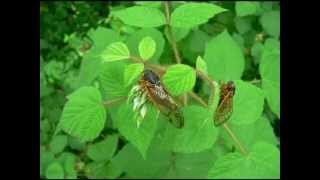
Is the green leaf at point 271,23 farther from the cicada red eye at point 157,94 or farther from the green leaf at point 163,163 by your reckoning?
the cicada red eye at point 157,94

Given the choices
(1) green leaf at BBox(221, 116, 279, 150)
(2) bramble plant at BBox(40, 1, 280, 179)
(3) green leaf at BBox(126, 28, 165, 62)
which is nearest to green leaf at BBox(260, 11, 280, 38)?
(2) bramble plant at BBox(40, 1, 280, 179)

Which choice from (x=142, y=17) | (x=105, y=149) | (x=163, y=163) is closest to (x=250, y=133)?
(x=163, y=163)

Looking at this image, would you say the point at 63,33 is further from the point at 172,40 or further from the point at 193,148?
the point at 193,148

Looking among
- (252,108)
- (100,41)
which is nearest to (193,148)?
(252,108)

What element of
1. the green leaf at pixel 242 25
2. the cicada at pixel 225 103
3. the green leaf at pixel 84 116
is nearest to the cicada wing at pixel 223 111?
the cicada at pixel 225 103

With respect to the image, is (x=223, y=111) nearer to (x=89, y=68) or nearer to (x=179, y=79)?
(x=179, y=79)

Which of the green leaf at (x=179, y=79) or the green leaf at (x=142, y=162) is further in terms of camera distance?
the green leaf at (x=142, y=162)

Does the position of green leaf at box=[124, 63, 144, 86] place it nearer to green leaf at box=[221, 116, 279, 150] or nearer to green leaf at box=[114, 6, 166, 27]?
green leaf at box=[114, 6, 166, 27]
